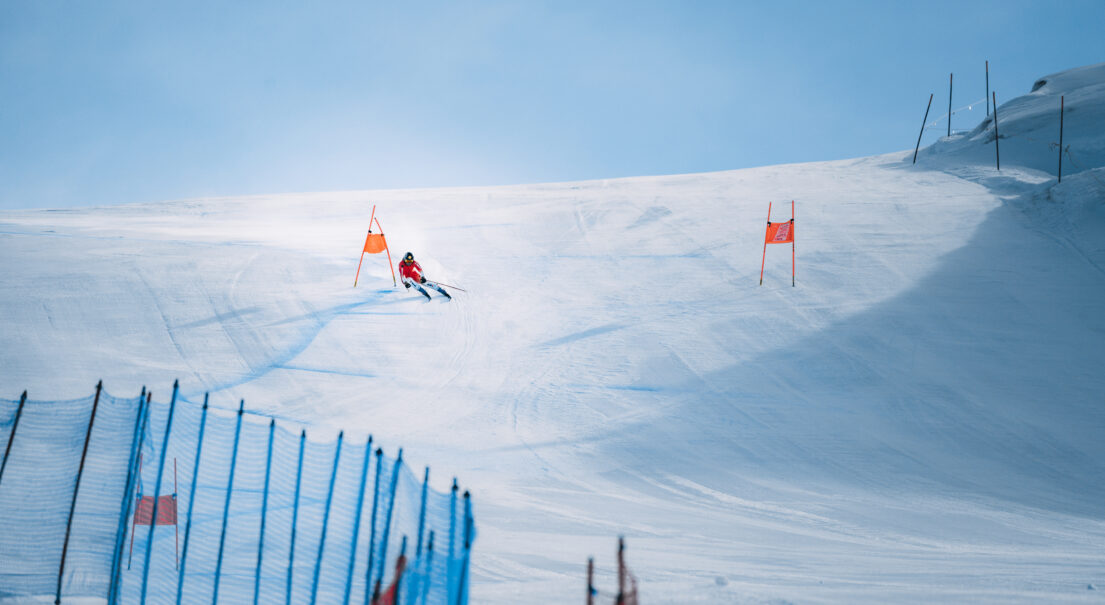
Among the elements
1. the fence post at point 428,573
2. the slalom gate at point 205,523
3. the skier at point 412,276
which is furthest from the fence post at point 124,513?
the skier at point 412,276

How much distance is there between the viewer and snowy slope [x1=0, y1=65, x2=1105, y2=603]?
604cm

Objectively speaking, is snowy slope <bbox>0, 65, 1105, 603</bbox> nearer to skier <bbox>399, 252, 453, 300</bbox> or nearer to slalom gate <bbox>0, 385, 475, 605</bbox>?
skier <bbox>399, 252, 453, 300</bbox>

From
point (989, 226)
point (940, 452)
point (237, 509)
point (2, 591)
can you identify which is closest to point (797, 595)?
point (940, 452)

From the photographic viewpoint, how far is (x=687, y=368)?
9820 millimetres

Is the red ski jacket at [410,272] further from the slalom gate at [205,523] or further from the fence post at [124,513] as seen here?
the fence post at [124,513]

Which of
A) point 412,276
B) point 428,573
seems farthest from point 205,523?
point 412,276

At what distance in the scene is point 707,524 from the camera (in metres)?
6.51

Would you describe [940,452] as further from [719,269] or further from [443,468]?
[719,269]

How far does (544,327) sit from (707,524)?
17.6 ft

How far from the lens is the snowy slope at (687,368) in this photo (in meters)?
6.04

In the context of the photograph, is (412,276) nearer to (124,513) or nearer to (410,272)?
(410,272)

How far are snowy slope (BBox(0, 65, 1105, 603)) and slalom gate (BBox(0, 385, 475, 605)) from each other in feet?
3.15

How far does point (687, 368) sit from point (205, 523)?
6.19 m

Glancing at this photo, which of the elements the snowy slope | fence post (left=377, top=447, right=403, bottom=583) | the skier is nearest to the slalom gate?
fence post (left=377, top=447, right=403, bottom=583)
